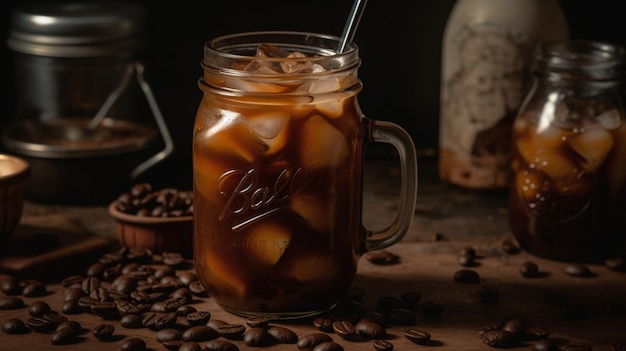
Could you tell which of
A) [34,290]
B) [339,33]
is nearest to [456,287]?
[34,290]

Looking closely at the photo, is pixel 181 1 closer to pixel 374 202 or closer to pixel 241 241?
pixel 374 202

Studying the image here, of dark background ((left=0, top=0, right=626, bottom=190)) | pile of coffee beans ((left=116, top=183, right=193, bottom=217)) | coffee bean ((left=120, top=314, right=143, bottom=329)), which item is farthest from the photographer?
dark background ((left=0, top=0, right=626, bottom=190))

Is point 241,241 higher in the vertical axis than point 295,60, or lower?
lower

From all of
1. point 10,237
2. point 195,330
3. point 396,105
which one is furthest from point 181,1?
point 195,330

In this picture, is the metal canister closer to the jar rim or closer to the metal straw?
the jar rim

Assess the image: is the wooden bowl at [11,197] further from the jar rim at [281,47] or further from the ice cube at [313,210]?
the ice cube at [313,210]

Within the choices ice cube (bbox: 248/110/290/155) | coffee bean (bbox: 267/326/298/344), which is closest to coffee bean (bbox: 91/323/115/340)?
coffee bean (bbox: 267/326/298/344)
